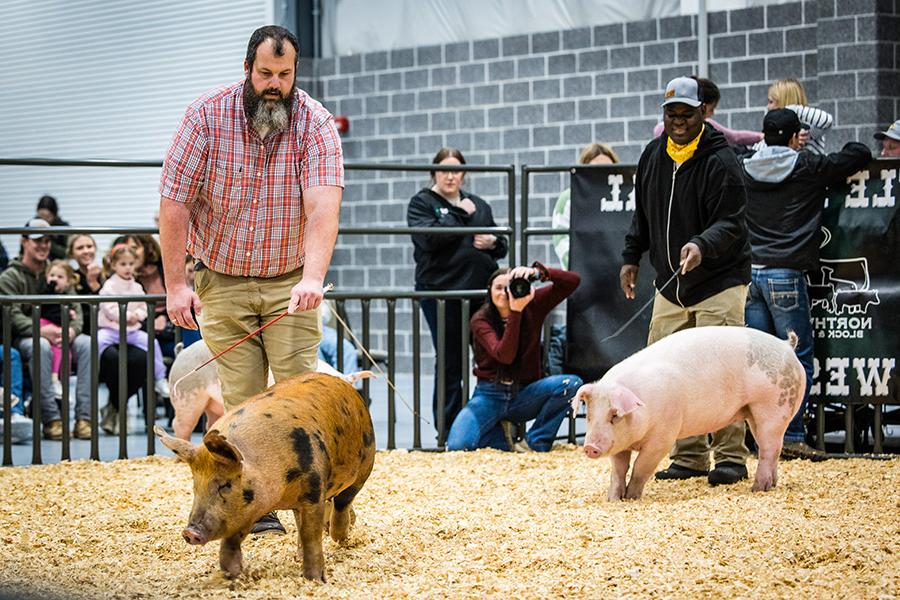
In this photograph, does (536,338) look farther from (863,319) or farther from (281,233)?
(281,233)

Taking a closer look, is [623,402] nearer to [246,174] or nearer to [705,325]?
[705,325]

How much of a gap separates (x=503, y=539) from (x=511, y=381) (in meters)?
1.98

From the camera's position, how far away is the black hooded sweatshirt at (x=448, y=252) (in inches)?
241

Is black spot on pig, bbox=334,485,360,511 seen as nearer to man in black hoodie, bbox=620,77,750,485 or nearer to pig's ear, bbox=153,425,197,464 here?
pig's ear, bbox=153,425,197,464

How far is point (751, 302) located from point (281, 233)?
2.49 m

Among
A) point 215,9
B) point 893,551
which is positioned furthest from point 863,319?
point 215,9

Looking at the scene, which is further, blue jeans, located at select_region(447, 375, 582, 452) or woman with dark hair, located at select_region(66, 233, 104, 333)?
woman with dark hair, located at select_region(66, 233, 104, 333)

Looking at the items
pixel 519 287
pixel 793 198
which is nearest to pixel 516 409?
pixel 519 287

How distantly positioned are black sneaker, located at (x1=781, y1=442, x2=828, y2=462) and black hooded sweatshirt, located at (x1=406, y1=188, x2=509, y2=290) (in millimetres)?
1780

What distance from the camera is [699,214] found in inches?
175

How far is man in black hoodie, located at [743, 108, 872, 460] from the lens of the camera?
16.6 feet

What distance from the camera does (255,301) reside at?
352 centimetres

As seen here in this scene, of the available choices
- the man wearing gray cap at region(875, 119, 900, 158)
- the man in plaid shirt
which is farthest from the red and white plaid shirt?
the man wearing gray cap at region(875, 119, 900, 158)

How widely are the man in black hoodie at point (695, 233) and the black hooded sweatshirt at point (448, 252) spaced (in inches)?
62.5
